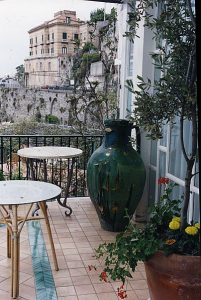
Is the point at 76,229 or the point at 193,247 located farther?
the point at 76,229

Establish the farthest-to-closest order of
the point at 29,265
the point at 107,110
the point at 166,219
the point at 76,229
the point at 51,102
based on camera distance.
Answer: the point at 51,102, the point at 107,110, the point at 76,229, the point at 29,265, the point at 166,219

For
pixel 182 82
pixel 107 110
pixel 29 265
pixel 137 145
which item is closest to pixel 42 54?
pixel 107 110

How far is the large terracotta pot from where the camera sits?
75.0 inches

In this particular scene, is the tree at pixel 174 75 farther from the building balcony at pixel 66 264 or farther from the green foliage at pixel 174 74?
the building balcony at pixel 66 264

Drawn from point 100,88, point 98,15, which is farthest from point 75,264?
point 98,15

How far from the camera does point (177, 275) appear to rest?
193 cm

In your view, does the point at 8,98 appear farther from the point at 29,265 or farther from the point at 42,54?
the point at 29,265

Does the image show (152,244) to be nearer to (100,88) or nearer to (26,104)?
(100,88)

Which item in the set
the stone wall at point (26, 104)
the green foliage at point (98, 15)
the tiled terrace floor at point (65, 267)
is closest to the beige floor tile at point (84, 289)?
the tiled terrace floor at point (65, 267)

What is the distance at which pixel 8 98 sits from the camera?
43.9 feet

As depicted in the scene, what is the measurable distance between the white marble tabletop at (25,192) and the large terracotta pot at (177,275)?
0.85m

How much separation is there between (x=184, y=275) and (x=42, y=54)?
10597mm

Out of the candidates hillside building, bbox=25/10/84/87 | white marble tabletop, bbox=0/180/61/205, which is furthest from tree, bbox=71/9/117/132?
hillside building, bbox=25/10/84/87

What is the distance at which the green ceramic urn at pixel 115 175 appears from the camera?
3447 mm
